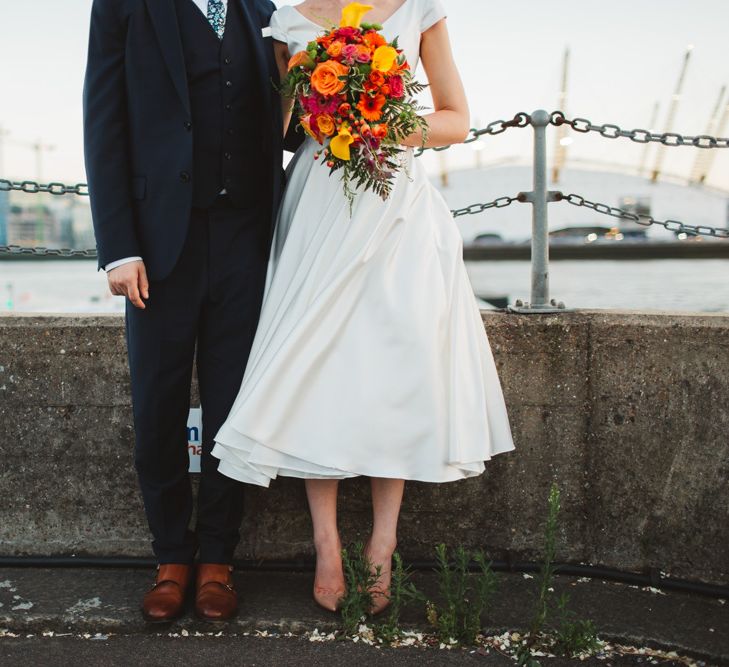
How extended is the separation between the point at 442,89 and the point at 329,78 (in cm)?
67

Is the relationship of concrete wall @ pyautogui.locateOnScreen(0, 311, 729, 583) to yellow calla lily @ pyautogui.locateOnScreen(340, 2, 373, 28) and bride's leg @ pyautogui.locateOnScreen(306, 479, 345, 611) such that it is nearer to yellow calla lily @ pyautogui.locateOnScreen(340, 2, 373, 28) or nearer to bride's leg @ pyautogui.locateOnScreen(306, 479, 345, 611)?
bride's leg @ pyautogui.locateOnScreen(306, 479, 345, 611)

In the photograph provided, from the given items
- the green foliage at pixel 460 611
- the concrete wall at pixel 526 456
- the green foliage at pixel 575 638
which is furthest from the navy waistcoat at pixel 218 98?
the green foliage at pixel 575 638

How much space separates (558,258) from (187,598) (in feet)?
184

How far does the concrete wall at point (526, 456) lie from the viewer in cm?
293

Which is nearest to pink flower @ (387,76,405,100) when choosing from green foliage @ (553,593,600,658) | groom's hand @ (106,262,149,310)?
groom's hand @ (106,262,149,310)

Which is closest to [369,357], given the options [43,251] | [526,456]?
[526,456]

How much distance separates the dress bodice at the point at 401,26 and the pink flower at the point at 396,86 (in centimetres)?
42

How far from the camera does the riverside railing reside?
309cm

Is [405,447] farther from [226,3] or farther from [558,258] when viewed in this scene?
[558,258]

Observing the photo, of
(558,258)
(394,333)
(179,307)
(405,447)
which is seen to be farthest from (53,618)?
(558,258)

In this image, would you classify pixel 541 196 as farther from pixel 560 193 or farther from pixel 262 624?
pixel 262 624

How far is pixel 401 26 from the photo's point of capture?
261 centimetres

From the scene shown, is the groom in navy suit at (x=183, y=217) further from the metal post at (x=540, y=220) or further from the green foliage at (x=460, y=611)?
the metal post at (x=540, y=220)

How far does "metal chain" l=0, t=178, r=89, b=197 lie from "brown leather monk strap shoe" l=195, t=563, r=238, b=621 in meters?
1.73
